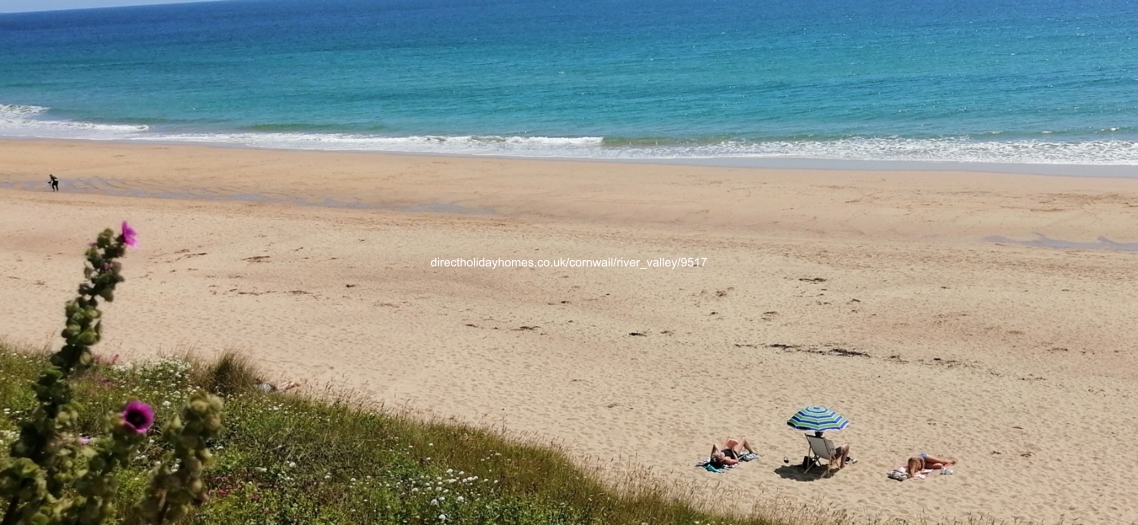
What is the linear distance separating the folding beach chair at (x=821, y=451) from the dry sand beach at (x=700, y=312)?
26cm

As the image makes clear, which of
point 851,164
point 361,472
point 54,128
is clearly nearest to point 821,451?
point 361,472

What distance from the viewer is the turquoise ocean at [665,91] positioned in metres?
31.7

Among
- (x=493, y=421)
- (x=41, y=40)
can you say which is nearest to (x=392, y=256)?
(x=493, y=421)

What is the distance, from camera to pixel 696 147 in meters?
31.8

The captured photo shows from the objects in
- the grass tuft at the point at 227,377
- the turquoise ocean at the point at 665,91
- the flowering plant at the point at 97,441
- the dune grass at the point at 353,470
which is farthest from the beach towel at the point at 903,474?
the turquoise ocean at the point at 665,91

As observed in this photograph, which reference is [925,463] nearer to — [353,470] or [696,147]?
[353,470]

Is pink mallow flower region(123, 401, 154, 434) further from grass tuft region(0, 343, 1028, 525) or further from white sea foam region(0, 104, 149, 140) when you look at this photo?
white sea foam region(0, 104, 149, 140)

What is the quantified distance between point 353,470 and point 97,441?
4.40 m

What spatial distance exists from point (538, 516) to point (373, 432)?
243 centimetres

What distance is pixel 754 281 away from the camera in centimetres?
1645

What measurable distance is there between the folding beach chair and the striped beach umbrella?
129 mm

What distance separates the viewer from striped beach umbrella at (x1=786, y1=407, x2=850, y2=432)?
996 cm

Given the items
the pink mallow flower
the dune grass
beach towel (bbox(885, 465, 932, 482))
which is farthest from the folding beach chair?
the pink mallow flower

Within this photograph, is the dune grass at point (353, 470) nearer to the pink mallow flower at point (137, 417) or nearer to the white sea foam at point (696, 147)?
the pink mallow flower at point (137, 417)
